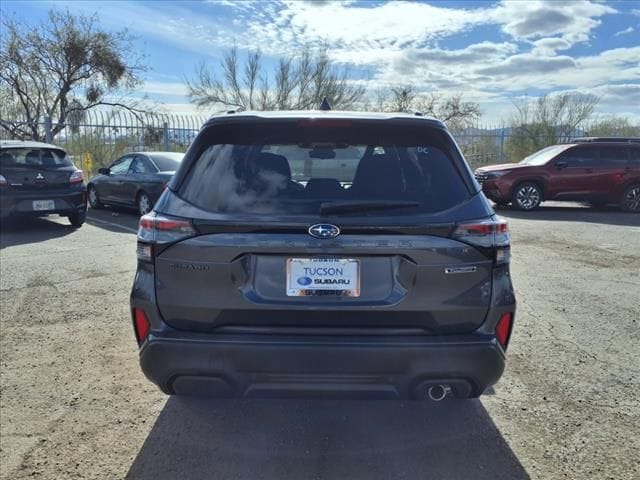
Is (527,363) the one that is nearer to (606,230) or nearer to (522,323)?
(522,323)

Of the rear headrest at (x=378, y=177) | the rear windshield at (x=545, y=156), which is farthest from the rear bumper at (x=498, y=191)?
the rear headrest at (x=378, y=177)

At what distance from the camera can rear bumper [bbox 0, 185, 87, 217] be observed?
9.28 metres

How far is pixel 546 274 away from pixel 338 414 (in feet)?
15.1

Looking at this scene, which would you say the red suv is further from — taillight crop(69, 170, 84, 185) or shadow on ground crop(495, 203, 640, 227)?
taillight crop(69, 170, 84, 185)

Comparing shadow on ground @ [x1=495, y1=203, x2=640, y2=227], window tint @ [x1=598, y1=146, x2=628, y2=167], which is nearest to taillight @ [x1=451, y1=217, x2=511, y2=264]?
shadow on ground @ [x1=495, y1=203, x2=640, y2=227]

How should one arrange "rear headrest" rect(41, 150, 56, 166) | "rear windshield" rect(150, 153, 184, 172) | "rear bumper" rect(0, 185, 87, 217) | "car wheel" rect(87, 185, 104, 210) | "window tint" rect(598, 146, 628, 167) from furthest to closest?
"window tint" rect(598, 146, 628, 167) → "car wheel" rect(87, 185, 104, 210) → "rear windshield" rect(150, 153, 184, 172) → "rear headrest" rect(41, 150, 56, 166) → "rear bumper" rect(0, 185, 87, 217)

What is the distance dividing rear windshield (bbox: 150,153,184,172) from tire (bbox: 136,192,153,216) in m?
0.70

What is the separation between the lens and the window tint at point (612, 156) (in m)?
13.6

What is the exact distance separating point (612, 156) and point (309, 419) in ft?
43.5

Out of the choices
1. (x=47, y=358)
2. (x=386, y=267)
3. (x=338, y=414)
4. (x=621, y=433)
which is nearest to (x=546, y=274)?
(x=621, y=433)

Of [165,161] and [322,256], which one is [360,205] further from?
[165,161]

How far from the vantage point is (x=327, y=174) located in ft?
9.53

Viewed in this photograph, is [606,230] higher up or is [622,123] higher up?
[622,123]

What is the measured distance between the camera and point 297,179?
2.81 meters
